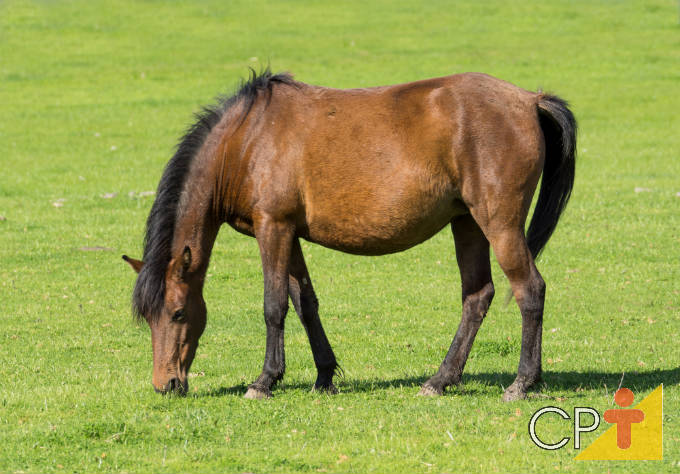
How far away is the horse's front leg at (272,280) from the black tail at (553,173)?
7.55ft

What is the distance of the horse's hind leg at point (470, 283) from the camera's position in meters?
8.66

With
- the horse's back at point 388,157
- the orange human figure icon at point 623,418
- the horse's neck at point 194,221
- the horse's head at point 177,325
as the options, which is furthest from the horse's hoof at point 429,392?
the horse's neck at point 194,221

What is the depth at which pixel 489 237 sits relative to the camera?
26.6 feet

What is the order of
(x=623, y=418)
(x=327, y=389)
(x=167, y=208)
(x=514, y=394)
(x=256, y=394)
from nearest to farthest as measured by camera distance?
(x=623, y=418), (x=514, y=394), (x=256, y=394), (x=167, y=208), (x=327, y=389)

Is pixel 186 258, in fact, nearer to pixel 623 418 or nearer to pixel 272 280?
pixel 272 280

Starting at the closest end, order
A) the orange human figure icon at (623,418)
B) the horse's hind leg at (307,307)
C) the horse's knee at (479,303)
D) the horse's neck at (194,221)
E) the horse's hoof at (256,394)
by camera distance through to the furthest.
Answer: the orange human figure icon at (623,418) → the horse's hoof at (256,394) → the horse's neck at (194,221) → the horse's hind leg at (307,307) → the horse's knee at (479,303)

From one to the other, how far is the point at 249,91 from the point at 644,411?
4329mm

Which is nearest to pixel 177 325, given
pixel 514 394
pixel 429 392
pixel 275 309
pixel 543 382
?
pixel 275 309

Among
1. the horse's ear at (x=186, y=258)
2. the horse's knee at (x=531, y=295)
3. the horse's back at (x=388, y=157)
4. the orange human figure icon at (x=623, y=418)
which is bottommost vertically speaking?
Result: the orange human figure icon at (x=623, y=418)

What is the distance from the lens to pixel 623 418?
7.27 metres

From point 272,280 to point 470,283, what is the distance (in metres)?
1.87

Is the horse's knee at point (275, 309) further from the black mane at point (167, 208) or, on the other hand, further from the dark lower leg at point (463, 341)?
the dark lower leg at point (463, 341)

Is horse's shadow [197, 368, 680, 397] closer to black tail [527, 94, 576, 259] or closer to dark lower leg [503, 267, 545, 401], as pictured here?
dark lower leg [503, 267, 545, 401]

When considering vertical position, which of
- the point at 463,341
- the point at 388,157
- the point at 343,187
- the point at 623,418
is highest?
the point at 388,157
